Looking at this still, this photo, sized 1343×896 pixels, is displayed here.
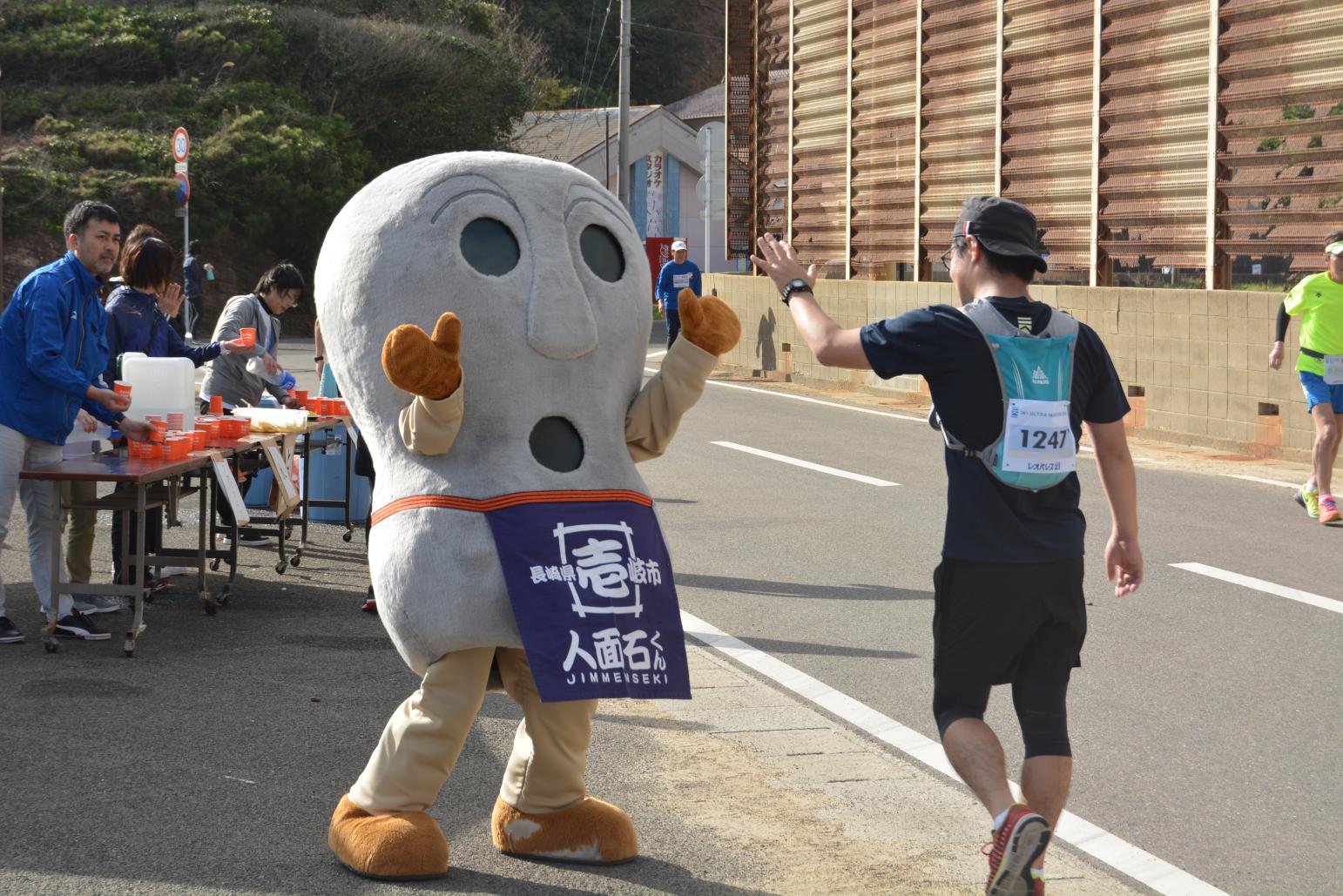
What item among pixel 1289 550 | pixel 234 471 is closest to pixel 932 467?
pixel 1289 550

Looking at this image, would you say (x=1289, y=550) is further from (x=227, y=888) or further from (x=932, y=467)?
(x=227, y=888)

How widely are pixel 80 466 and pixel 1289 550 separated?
23.4 ft

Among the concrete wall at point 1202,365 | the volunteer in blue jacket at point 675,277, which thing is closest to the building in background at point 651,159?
the volunteer in blue jacket at point 675,277

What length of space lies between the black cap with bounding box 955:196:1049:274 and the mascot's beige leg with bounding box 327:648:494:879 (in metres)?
1.87

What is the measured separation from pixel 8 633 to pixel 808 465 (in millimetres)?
7822

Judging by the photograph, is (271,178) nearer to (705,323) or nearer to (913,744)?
(913,744)

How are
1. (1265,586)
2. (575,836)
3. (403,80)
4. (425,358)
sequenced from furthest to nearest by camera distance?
(403,80) < (1265,586) < (575,836) < (425,358)

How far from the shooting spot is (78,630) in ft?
24.0

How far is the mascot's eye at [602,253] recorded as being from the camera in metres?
4.83

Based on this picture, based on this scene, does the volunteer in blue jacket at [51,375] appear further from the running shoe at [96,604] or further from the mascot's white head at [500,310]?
the mascot's white head at [500,310]

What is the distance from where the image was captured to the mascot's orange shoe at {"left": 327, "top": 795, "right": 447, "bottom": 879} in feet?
14.5

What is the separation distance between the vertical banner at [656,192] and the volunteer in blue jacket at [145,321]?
153ft

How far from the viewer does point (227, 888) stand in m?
4.35

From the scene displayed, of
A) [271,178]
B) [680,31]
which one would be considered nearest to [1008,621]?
[271,178]
